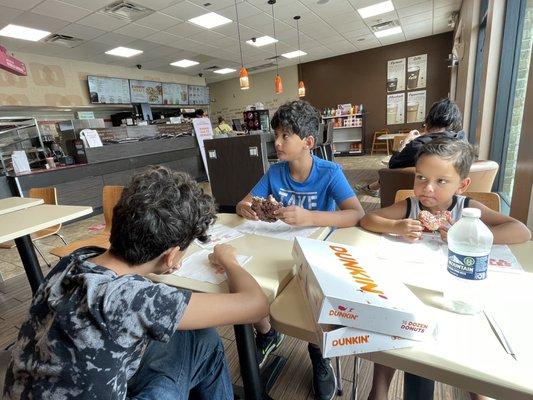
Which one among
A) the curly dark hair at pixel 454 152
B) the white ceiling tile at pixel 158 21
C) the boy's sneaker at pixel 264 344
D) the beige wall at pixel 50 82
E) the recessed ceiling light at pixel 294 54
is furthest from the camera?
the recessed ceiling light at pixel 294 54

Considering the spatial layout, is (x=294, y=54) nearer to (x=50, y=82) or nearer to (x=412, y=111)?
(x=412, y=111)

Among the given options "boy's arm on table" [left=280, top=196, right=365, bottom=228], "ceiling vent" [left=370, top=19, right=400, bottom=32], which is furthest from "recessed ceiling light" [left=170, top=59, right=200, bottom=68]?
"boy's arm on table" [left=280, top=196, right=365, bottom=228]

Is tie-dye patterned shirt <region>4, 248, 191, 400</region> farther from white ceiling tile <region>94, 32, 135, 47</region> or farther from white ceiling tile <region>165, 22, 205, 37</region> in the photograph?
white ceiling tile <region>94, 32, 135, 47</region>

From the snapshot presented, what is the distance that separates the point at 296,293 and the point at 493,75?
139 inches

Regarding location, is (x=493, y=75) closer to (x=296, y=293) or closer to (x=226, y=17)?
(x=296, y=293)

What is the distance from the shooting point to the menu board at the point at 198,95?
361 inches

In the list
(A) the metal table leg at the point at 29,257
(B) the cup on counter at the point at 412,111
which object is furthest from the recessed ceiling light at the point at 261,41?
(A) the metal table leg at the point at 29,257

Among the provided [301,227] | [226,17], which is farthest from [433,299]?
[226,17]

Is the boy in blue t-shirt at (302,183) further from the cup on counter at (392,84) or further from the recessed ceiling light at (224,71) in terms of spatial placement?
the recessed ceiling light at (224,71)

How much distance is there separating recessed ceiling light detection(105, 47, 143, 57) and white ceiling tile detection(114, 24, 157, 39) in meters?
0.87

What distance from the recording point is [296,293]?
731 millimetres

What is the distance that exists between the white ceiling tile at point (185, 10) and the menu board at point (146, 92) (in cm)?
344

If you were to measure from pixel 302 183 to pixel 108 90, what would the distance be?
7.25 metres

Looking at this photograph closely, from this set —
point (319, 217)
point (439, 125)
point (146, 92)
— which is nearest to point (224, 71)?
point (146, 92)
